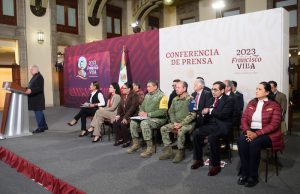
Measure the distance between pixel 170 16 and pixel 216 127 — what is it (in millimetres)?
12224

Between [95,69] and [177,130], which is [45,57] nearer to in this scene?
[95,69]

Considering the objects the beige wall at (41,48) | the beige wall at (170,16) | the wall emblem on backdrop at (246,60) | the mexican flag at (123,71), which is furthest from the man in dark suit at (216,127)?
the beige wall at (170,16)

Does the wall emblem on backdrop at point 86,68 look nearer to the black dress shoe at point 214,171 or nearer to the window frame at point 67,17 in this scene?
the window frame at point 67,17

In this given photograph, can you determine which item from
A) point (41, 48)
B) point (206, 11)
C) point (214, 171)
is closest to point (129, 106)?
point (214, 171)

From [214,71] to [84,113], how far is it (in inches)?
107

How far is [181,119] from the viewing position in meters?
3.83

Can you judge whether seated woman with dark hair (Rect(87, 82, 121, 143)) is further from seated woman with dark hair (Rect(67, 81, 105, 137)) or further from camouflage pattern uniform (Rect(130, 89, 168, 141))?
camouflage pattern uniform (Rect(130, 89, 168, 141))

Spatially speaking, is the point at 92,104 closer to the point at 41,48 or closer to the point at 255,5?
the point at 41,48

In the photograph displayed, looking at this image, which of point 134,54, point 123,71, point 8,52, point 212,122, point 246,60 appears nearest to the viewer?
point 212,122

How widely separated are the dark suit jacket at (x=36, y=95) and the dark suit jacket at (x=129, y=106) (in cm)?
204

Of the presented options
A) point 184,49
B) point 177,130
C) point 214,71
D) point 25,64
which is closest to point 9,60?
point 25,64

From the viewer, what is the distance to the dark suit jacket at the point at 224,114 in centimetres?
334

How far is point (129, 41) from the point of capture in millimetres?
7934

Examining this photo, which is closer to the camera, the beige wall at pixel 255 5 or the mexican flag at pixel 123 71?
the mexican flag at pixel 123 71
